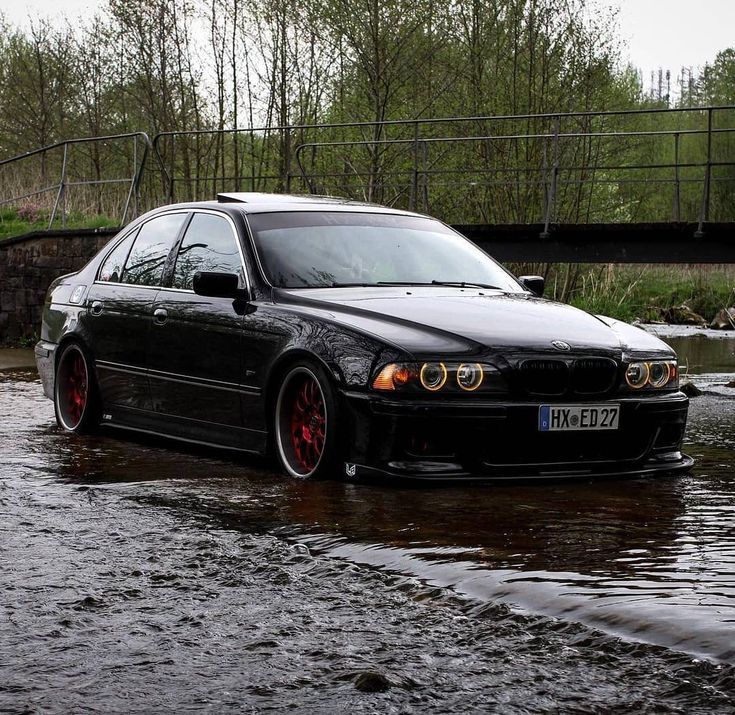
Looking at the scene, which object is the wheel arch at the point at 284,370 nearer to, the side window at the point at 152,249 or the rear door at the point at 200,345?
the rear door at the point at 200,345

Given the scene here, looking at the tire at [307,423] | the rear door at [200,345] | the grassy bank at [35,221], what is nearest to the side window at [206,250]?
the rear door at [200,345]

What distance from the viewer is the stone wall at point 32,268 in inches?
772

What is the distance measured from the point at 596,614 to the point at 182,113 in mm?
28285

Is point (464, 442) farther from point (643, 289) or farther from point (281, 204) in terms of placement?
point (643, 289)

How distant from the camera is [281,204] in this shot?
827 cm

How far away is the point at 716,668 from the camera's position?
140 inches

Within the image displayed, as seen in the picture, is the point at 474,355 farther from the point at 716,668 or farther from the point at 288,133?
the point at 288,133

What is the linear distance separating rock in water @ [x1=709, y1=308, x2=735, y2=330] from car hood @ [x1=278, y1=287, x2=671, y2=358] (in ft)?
71.2

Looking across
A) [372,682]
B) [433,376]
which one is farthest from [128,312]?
[372,682]

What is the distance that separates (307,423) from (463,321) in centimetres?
98

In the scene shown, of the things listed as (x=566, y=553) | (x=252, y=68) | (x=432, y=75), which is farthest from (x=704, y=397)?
(x=252, y=68)

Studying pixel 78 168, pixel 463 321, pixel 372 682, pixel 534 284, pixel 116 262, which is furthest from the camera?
pixel 78 168

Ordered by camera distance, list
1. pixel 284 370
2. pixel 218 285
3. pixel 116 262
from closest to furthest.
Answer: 1. pixel 284 370
2. pixel 218 285
3. pixel 116 262

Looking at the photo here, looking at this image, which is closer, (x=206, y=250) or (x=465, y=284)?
(x=465, y=284)
